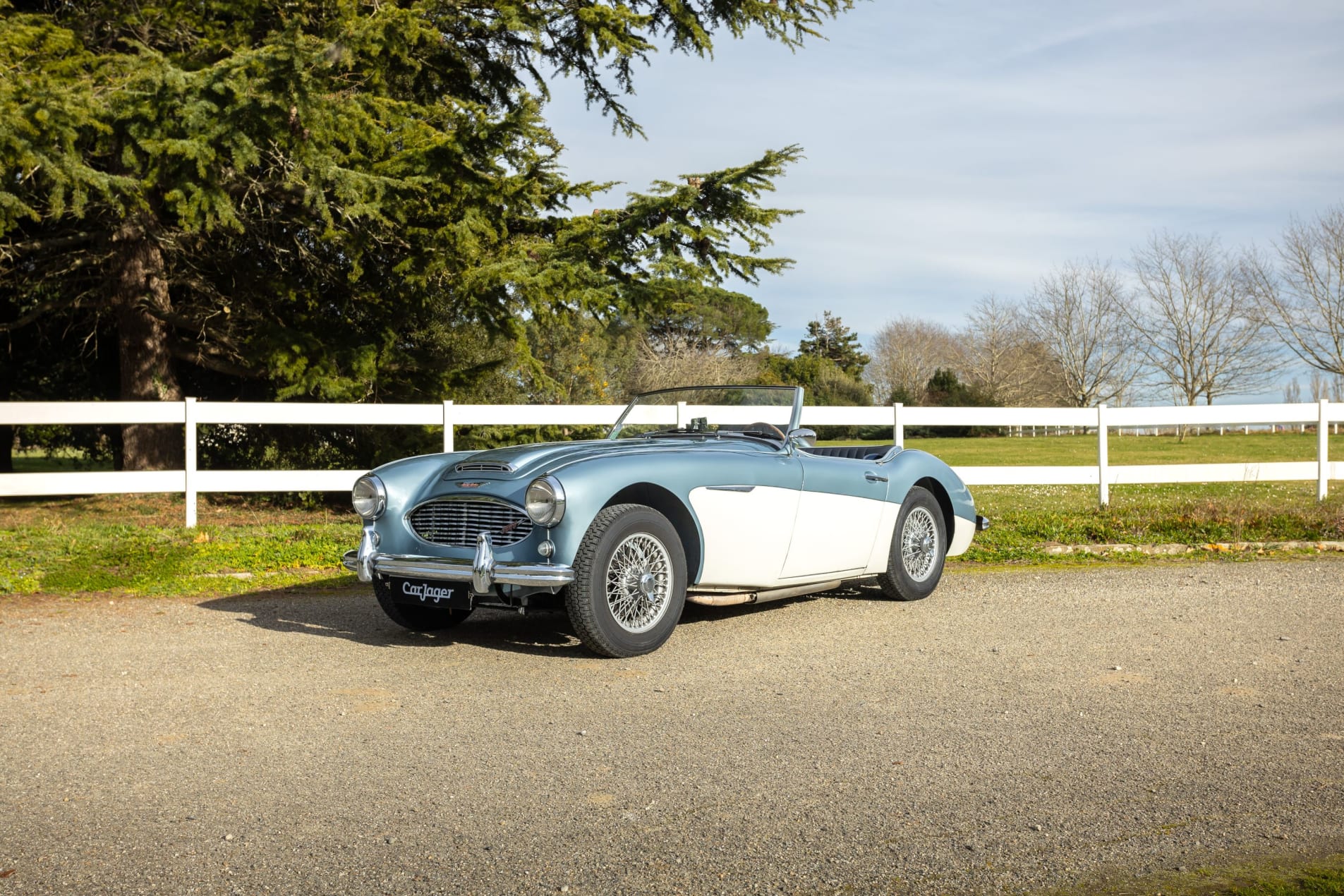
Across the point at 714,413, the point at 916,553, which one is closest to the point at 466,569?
the point at 714,413

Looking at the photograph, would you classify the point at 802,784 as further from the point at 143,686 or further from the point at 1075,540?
Answer: the point at 1075,540

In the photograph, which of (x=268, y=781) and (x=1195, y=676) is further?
(x=1195, y=676)

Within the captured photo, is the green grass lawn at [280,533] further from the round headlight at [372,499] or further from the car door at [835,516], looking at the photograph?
the car door at [835,516]

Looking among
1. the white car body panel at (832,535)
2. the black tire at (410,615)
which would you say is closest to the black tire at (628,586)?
the white car body panel at (832,535)

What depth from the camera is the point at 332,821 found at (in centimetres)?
347

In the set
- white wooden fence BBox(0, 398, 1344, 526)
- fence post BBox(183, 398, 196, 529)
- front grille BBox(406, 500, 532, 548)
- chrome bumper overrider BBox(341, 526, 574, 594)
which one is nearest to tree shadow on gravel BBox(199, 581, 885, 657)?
chrome bumper overrider BBox(341, 526, 574, 594)

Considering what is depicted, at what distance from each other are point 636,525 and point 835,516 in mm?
1710

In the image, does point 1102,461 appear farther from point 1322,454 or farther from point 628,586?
point 628,586

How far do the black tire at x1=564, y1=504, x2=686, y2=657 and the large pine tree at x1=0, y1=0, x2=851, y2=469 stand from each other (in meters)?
8.86

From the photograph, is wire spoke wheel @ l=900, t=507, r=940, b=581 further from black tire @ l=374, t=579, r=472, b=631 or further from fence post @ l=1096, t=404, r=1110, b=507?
fence post @ l=1096, t=404, r=1110, b=507

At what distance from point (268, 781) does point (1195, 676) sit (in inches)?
165

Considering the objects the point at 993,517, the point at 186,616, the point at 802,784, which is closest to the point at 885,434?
the point at 993,517

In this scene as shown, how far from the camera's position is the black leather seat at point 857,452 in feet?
25.3

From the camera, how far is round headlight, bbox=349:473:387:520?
644cm
